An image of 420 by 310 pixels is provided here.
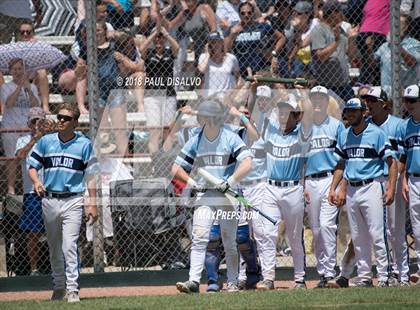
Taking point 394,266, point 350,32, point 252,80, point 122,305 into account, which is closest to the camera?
point 122,305

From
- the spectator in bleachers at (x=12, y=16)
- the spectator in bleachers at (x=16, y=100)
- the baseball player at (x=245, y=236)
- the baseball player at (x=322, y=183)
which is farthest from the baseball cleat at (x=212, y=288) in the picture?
the spectator in bleachers at (x=12, y=16)

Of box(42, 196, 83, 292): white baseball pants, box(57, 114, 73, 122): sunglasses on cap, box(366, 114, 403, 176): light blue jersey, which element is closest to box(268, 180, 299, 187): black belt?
box(366, 114, 403, 176): light blue jersey

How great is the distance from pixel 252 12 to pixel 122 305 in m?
5.67

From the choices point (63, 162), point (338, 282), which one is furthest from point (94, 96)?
point (338, 282)

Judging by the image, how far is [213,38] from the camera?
1375cm

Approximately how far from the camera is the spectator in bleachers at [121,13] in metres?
13.6

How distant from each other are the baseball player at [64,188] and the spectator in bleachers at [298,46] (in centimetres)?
354

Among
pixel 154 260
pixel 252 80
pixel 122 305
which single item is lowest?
pixel 154 260

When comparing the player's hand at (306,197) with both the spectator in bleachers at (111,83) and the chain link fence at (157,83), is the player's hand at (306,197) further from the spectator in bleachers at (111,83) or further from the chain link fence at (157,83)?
the spectator in bleachers at (111,83)

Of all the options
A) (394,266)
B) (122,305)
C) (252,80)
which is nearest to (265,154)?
(252,80)

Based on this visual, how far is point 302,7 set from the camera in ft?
46.2

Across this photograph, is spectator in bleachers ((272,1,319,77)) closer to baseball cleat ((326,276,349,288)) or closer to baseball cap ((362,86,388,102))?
baseball cap ((362,86,388,102))

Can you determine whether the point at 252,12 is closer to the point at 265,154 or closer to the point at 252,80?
the point at 252,80

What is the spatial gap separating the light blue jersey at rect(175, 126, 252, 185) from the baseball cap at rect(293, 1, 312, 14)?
305 cm
